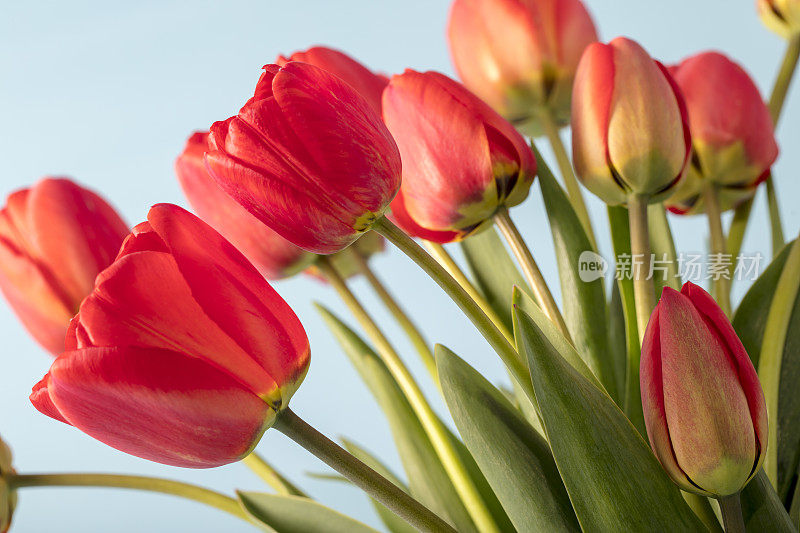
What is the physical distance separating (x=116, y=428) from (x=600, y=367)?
160mm

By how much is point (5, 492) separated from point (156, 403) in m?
0.13

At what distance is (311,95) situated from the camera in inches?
7.4

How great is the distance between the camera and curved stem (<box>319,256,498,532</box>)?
0.88 feet

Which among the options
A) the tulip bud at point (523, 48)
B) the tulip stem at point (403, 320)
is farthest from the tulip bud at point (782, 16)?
the tulip stem at point (403, 320)

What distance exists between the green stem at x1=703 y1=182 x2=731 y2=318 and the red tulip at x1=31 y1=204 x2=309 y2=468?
0.17 m

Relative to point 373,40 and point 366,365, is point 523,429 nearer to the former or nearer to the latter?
point 366,365

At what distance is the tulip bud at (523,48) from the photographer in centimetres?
31

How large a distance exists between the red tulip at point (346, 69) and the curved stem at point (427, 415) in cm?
6

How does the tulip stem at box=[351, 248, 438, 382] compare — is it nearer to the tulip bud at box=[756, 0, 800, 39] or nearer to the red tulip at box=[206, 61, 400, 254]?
the red tulip at box=[206, 61, 400, 254]

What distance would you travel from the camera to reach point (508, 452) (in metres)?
0.22

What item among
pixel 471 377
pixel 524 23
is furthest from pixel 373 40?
pixel 471 377

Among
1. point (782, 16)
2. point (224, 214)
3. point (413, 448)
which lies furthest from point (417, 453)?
point (782, 16)

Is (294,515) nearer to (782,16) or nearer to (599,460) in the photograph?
(599,460)

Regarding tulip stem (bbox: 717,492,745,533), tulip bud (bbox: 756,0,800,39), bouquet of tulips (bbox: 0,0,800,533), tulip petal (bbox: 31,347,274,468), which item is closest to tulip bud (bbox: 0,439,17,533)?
bouquet of tulips (bbox: 0,0,800,533)
